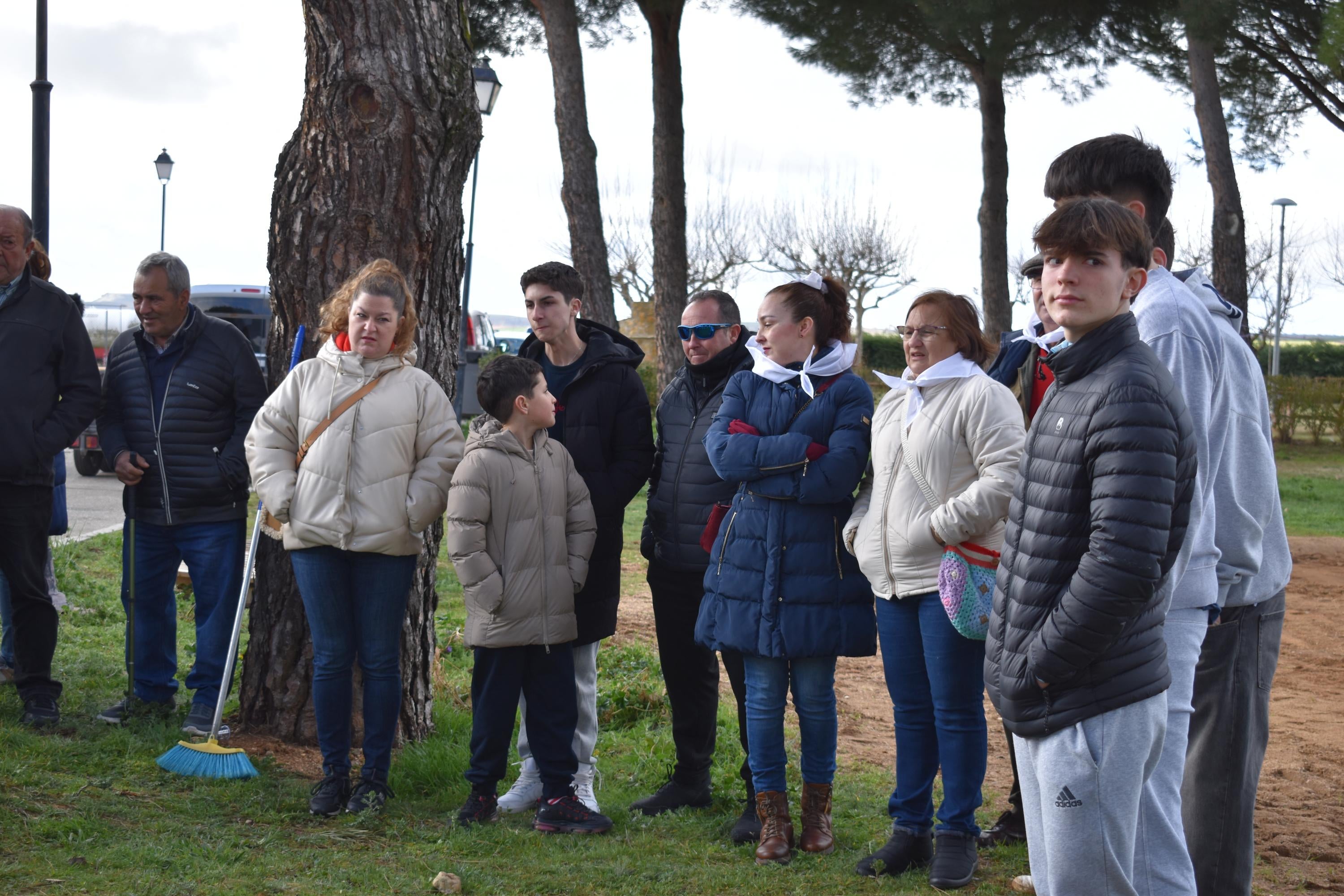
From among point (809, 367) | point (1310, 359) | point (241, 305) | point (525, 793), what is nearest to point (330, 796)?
point (525, 793)

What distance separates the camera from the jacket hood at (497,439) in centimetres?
408

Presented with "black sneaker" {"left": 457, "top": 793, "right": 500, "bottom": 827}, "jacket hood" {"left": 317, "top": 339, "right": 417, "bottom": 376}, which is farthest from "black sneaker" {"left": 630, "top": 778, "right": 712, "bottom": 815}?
"jacket hood" {"left": 317, "top": 339, "right": 417, "bottom": 376}

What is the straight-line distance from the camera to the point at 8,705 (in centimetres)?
511

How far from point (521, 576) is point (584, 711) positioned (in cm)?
69

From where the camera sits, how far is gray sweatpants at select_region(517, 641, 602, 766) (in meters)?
4.42

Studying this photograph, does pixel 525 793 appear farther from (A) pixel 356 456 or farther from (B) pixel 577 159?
(B) pixel 577 159

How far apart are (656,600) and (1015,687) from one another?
6.73ft

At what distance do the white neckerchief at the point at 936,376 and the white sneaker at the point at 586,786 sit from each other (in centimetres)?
172

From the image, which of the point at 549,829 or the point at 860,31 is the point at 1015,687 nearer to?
the point at 549,829

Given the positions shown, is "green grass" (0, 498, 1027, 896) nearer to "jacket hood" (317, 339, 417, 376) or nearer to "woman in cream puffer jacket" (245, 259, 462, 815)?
"woman in cream puffer jacket" (245, 259, 462, 815)

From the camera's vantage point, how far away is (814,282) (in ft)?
13.5

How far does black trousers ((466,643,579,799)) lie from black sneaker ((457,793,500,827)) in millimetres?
29

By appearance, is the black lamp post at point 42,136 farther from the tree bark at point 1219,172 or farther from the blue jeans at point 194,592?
the tree bark at point 1219,172

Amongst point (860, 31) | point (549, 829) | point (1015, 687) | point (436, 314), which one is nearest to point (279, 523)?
point (436, 314)
